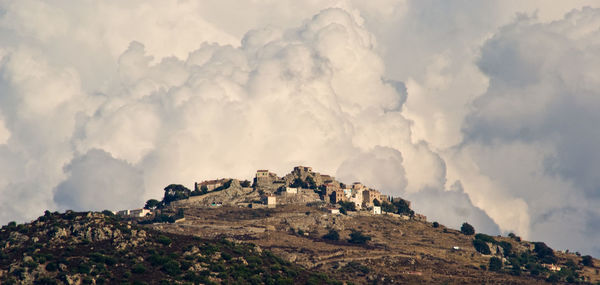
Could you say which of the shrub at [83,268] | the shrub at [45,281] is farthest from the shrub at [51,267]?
the shrub at [83,268]

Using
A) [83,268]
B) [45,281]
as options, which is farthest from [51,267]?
[83,268]

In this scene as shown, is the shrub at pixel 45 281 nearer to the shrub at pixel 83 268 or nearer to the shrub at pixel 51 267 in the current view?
the shrub at pixel 51 267

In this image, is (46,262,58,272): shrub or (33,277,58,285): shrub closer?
(33,277,58,285): shrub

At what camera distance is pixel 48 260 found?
199 metres

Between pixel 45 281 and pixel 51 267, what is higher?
pixel 51 267

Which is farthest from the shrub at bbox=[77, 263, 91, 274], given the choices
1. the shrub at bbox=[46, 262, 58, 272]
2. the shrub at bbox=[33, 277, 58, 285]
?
the shrub at bbox=[33, 277, 58, 285]

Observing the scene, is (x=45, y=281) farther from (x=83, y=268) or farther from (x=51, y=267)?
(x=83, y=268)

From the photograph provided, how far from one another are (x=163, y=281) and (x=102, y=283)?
1120cm

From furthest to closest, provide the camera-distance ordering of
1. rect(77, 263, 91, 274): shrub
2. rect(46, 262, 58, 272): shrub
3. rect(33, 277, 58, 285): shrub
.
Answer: rect(46, 262, 58, 272): shrub
rect(77, 263, 91, 274): shrub
rect(33, 277, 58, 285): shrub

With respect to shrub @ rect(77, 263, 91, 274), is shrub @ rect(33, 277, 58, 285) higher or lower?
lower

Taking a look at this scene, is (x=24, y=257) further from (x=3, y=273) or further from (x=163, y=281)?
(x=163, y=281)

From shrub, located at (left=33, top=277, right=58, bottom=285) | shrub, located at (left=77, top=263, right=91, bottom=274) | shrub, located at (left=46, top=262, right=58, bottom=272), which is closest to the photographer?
shrub, located at (left=33, top=277, right=58, bottom=285)

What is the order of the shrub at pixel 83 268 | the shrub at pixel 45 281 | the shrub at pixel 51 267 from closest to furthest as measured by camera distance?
1. the shrub at pixel 45 281
2. the shrub at pixel 83 268
3. the shrub at pixel 51 267

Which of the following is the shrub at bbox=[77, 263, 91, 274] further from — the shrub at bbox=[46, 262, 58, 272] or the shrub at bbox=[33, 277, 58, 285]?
the shrub at bbox=[33, 277, 58, 285]
